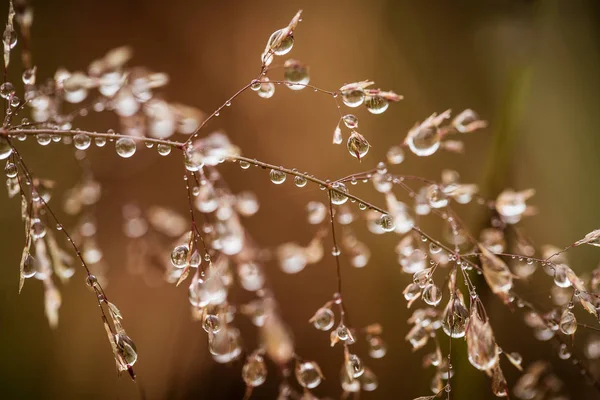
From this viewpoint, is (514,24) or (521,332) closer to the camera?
(521,332)

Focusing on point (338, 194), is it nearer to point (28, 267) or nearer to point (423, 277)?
point (423, 277)

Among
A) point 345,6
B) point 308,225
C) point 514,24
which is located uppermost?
point 345,6

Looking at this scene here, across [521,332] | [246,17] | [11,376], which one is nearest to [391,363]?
[521,332]

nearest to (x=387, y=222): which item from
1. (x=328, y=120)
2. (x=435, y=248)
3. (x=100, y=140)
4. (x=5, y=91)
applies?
(x=435, y=248)

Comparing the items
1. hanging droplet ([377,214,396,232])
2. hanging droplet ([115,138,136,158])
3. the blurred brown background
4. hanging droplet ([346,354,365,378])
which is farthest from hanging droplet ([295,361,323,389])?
the blurred brown background

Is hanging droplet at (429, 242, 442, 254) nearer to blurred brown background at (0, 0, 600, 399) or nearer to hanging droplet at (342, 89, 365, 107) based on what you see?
hanging droplet at (342, 89, 365, 107)

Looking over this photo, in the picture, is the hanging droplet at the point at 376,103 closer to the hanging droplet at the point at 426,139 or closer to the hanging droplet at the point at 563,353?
the hanging droplet at the point at 426,139

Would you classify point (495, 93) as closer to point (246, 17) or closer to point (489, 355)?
point (246, 17)

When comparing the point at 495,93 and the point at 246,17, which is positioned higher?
the point at 246,17
